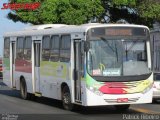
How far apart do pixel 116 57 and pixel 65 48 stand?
2.31 metres

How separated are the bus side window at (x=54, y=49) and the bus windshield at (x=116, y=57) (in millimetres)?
2803

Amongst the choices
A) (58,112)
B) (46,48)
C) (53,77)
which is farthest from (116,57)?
(46,48)

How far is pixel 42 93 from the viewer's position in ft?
70.2

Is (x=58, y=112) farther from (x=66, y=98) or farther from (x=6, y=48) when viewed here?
(x=6, y=48)

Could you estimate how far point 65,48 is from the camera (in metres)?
18.8

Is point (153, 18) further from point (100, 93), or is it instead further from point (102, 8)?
point (100, 93)

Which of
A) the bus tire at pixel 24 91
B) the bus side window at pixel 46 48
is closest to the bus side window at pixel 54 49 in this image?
the bus side window at pixel 46 48

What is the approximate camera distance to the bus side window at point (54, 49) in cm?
1968

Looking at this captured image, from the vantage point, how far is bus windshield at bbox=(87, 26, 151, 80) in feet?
55.8

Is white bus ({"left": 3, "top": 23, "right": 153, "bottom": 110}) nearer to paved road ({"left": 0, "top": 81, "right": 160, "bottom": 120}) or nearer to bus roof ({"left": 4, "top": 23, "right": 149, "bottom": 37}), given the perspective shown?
bus roof ({"left": 4, "top": 23, "right": 149, "bottom": 37})

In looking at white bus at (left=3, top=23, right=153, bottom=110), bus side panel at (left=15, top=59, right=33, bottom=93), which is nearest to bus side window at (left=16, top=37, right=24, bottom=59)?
bus side panel at (left=15, top=59, right=33, bottom=93)

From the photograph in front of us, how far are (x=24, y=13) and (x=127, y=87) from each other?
2201cm

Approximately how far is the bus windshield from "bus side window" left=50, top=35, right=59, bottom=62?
280 cm

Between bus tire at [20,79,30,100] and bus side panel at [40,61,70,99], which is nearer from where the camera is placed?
bus side panel at [40,61,70,99]
